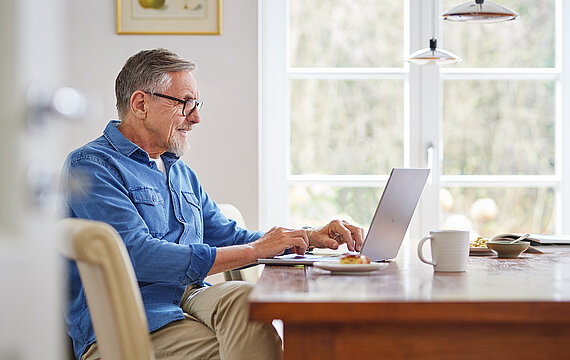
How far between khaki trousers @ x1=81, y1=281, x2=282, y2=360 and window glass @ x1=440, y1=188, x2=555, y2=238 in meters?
2.06

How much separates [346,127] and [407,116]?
0.32 meters

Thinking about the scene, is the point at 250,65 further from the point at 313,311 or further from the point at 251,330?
the point at 313,311

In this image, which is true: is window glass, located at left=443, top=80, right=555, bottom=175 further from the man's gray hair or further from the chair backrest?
the chair backrest

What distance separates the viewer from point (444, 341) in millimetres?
1189

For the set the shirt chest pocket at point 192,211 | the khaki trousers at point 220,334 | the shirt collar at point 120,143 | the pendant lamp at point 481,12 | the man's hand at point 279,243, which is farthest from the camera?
the pendant lamp at point 481,12

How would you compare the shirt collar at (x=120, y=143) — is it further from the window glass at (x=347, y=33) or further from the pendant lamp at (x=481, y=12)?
the window glass at (x=347, y=33)

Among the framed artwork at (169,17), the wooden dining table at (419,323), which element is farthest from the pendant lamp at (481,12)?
the wooden dining table at (419,323)

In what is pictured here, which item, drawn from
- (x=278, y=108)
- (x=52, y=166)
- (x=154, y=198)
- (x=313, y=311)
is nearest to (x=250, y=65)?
(x=278, y=108)

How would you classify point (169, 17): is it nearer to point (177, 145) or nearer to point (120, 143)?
point (177, 145)

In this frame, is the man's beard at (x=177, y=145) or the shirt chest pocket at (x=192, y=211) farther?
the man's beard at (x=177, y=145)

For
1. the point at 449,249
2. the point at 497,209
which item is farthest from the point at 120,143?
the point at 497,209

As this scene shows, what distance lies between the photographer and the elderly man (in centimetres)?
173

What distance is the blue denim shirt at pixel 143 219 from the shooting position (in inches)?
68.4

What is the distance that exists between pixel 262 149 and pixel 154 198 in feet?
5.33
